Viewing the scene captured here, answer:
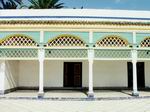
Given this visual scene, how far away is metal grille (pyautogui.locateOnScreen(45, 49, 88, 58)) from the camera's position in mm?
12266

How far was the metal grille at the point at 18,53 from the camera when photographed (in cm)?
1234

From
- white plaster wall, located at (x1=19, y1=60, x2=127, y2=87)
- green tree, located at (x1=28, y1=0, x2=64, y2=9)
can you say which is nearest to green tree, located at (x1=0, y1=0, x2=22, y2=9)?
green tree, located at (x1=28, y1=0, x2=64, y2=9)

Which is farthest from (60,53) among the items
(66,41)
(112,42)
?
(112,42)

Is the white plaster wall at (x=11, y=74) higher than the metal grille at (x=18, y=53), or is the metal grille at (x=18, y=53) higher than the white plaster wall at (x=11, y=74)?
the metal grille at (x=18, y=53)

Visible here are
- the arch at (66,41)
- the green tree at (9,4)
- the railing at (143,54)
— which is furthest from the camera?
the green tree at (9,4)

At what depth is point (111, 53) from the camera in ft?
40.8

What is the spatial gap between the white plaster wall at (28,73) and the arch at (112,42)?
4.46 meters

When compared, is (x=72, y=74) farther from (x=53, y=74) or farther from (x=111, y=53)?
(x=111, y=53)

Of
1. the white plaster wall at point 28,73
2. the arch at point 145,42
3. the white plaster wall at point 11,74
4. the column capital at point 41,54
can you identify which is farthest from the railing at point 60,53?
the white plaster wall at point 28,73

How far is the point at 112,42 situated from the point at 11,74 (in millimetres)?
5192

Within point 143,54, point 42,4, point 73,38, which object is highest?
point 42,4

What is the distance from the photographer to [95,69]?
609 inches

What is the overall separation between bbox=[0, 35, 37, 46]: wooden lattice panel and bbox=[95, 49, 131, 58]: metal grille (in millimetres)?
2803

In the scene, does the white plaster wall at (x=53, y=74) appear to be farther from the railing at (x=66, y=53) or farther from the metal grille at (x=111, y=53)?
the metal grille at (x=111, y=53)
